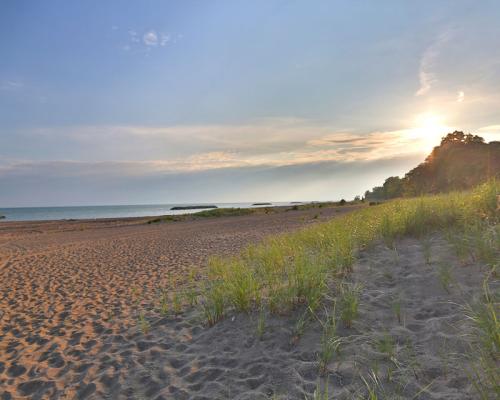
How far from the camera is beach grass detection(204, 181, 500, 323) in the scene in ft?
17.6

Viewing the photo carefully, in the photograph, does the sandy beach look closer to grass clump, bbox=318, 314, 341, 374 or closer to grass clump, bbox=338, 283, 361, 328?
grass clump, bbox=318, 314, 341, 374

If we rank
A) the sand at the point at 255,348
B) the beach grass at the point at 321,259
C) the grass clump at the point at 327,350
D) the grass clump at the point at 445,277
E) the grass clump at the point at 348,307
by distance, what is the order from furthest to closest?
the beach grass at the point at 321,259 → the grass clump at the point at 445,277 → the grass clump at the point at 348,307 → the grass clump at the point at 327,350 → the sand at the point at 255,348

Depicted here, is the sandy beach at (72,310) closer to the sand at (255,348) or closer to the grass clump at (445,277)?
the sand at (255,348)

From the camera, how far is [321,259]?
6793 millimetres

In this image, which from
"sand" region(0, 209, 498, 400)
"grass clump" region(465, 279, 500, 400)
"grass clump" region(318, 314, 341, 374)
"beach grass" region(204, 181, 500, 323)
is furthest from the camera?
"beach grass" region(204, 181, 500, 323)

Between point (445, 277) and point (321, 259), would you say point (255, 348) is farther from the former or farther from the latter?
point (445, 277)

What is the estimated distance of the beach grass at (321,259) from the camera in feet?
17.6

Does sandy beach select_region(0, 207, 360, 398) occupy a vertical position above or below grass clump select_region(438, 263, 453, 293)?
below

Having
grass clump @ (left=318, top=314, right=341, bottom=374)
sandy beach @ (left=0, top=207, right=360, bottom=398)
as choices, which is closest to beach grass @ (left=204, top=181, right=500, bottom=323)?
grass clump @ (left=318, top=314, right=341, bottom=374)

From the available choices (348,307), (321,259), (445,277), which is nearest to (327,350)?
(348,307)

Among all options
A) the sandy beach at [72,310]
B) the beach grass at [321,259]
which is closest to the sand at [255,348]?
the sandy beach at [72,310]

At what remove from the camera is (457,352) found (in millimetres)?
3566

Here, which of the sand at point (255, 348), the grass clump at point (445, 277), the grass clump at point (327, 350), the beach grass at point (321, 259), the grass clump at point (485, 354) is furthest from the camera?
the beach grass at point (321, 259)

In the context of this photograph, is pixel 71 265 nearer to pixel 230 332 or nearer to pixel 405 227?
pixel 230 332
